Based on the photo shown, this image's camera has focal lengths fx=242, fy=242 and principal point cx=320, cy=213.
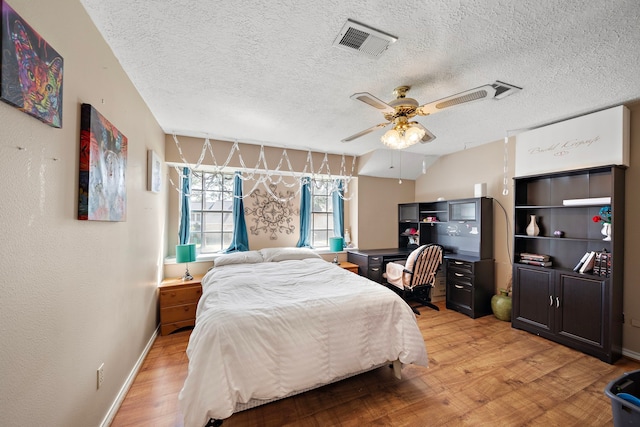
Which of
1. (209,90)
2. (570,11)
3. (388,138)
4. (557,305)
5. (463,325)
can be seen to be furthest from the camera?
(463,325)

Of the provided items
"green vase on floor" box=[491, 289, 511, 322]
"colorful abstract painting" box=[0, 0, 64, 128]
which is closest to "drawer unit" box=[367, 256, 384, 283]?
"green vase on floor" box=[491, 289, 511, 322]

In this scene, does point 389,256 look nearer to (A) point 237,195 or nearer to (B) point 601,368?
(B) point 601,368

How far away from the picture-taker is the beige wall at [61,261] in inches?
36.6

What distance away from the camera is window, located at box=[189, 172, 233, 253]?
164 inches

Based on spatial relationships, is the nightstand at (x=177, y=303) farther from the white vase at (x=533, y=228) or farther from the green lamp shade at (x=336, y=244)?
the white vase at (x=533, y=228)

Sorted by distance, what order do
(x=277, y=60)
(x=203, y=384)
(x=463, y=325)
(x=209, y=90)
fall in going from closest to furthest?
(x=203, y=384) → (x=277, y=60) → (x=209, y=90) → (x=463, y=325)

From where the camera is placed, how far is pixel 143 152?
2492 millimetres

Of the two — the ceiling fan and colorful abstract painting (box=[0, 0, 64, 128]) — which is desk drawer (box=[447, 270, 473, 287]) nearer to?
the ceiling fan

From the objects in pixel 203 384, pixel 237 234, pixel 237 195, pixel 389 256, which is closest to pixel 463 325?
pixel 389 256

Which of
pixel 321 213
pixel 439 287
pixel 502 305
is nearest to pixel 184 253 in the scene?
pixel 321 213

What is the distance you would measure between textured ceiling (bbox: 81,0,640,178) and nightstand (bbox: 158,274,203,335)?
7.04ft

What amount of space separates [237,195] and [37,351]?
3.28 metres

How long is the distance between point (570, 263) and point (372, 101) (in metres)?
3.34

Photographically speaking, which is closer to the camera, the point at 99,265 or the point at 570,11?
the point at 570,11
